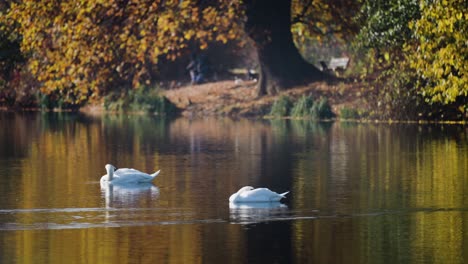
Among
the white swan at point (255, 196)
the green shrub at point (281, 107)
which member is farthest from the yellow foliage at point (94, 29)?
the white swan at point (255, 196)

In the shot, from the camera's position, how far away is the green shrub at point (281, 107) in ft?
169

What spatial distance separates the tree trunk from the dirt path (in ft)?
2.12

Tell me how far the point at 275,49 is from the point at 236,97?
3248 mm

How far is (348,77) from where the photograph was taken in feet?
173

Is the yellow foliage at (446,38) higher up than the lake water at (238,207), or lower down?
higher up

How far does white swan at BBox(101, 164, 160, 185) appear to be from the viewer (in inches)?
1045

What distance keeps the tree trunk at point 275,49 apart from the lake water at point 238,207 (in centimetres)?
1013

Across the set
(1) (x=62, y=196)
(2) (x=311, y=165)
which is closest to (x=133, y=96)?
(2) (x=311, y=165)

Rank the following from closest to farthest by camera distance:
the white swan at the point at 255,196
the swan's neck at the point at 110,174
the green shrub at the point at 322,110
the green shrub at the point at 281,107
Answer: the white swan at the point at 255,196 → the swan's neck at the point at 110,174 → the green shrub at the point at 322,110 → the green shrub at the point at 281,107

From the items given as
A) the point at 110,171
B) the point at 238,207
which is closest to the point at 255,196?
the point at 238,207

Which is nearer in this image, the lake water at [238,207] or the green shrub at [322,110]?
the lake water at [238,207]

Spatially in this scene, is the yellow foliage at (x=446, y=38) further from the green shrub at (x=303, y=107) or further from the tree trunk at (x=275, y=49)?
the tree trunk at (x=275, y=49)

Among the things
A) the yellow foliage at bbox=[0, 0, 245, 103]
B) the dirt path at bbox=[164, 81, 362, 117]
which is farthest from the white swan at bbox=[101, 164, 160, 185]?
the dirt path at bbox=[164, 81, 362, 117]

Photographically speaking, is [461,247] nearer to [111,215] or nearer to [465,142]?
[111,215]
